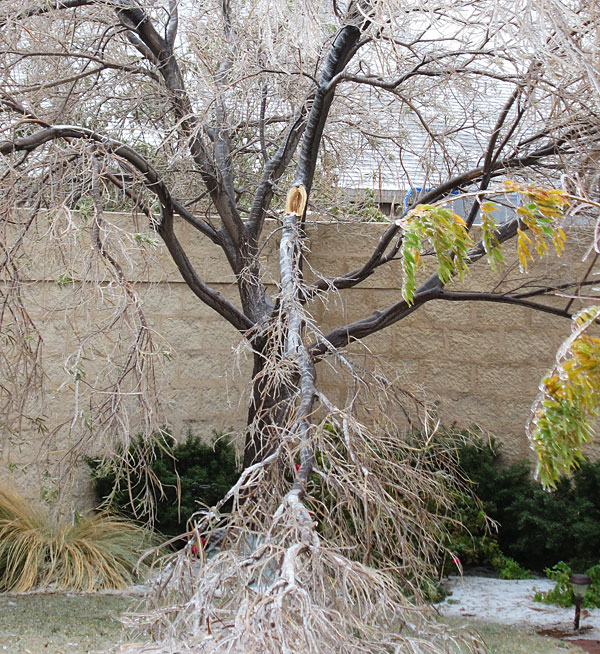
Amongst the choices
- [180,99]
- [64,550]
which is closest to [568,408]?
[180,99]

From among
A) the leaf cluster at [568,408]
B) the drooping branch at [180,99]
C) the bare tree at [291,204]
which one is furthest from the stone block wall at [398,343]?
the leaf cluster at [568,408]

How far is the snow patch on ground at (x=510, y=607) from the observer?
209 inches

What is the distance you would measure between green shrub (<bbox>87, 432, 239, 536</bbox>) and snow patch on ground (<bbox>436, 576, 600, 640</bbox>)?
208 cm

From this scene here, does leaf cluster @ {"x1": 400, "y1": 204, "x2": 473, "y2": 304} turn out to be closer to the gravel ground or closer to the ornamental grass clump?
the gravel ground

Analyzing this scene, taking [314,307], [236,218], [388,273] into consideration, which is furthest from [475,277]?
[236,218]

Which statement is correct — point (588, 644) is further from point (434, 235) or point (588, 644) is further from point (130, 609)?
point (434, 235)

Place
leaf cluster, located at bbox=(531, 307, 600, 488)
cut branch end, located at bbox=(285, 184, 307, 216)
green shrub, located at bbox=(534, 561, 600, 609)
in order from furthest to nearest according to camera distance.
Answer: green shrub, located at bbox=(534, 561, 600, 609)
cut branch end, located at bbox=(285, 184, 307, 216)
leaf cluster, located at bbox=(531, 307, 600, 488)

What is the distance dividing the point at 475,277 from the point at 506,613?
122 inches

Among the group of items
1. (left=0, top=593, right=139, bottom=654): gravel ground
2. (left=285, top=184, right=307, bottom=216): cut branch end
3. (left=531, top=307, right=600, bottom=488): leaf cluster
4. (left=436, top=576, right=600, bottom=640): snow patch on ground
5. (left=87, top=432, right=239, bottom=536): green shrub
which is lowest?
(left=0, top=593, right=139, bottom=654): gravel ground

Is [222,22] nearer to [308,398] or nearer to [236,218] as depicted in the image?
[236,218]

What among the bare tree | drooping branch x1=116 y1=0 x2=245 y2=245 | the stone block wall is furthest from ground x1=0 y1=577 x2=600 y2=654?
drooping branch x1=116 y1=0 x2=245 y2=245

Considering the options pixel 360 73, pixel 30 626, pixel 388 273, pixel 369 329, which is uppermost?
pixel 360 73

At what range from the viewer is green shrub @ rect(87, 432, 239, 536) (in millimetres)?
6617

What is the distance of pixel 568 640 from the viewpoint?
4934mm
